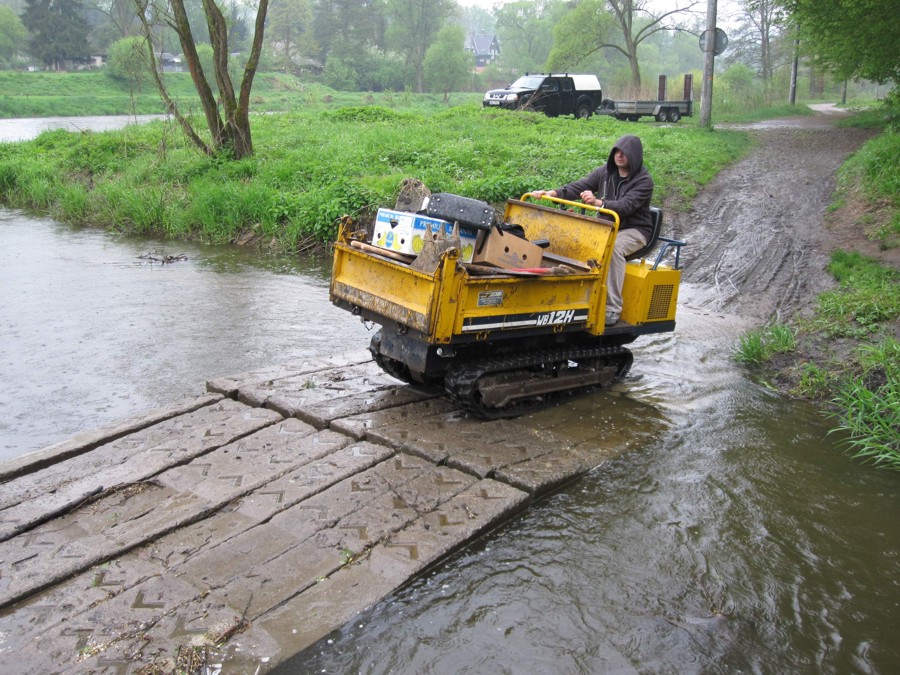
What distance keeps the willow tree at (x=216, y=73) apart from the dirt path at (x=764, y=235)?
980 centimetres

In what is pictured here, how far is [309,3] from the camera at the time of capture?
72.1m

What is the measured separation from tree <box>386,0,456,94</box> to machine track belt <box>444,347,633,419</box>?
6818cm

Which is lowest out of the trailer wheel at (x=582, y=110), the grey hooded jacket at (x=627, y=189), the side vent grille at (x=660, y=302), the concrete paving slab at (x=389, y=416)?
the concrete paving slab at (x=389, y=416)

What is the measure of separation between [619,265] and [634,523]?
2.55m

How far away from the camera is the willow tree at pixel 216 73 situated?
16547 millimetres

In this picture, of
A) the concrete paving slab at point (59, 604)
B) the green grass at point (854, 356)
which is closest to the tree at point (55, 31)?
the green grass at point (854, 356)

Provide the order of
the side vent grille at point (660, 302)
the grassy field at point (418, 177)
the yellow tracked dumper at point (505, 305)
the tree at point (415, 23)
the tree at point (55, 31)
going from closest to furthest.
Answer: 1. the yellow tracked dumper at point (505, 305)
2. the side vent grille at point (660, 302)
3. the grassy field at point (418, 177)
4. the tree at point (55, 31)
5. the tree at point (415, 23)

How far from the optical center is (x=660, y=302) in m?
6.93

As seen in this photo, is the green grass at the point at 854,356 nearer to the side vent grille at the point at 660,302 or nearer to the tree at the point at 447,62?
the side vent grille at the point at 660,302

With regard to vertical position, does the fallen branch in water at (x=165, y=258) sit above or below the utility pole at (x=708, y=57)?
below

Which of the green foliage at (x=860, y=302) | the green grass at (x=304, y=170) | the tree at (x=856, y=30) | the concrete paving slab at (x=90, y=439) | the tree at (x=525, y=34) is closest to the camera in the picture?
the concrete paving slab at (x=90, y=439)

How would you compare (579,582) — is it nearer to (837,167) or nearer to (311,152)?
(311,152)

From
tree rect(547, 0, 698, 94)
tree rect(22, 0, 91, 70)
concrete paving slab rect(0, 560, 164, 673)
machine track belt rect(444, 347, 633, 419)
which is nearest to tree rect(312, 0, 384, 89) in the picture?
tree rect(22, 0, 91, 70)

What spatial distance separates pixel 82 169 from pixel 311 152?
610 cm
